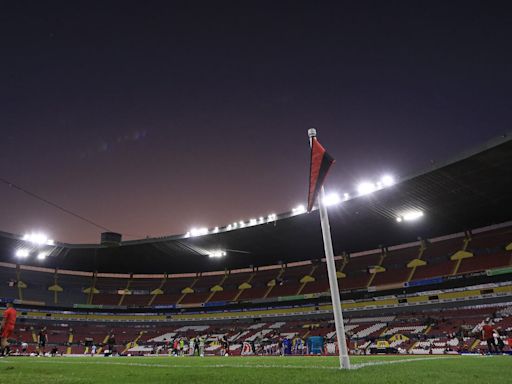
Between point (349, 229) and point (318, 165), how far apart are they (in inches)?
1261

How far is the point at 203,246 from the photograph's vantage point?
4159 cm

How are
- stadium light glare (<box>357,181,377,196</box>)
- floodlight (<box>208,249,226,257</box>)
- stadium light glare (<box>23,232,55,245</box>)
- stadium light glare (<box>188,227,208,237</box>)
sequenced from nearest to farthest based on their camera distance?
stadium light glare (<box>357,181,377,196</box>)
stadium light glare (<box>188,227,208,237</box>)
stadium light glare (<box>23,232,55,245</box>)
floodlight (<box>208,249,226,257</box>)

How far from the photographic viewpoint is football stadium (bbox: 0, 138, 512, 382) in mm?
27797

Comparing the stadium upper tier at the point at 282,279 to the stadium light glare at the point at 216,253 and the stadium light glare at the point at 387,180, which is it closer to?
the stadium light glare at the point at 216,253

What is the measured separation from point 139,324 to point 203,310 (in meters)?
10.3

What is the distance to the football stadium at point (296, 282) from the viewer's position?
A: 2780 centimetres

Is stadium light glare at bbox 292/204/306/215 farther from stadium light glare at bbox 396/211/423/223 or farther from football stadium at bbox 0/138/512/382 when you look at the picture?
stadium light glare at bbox 396/211/423/223

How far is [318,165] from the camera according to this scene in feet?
19.8

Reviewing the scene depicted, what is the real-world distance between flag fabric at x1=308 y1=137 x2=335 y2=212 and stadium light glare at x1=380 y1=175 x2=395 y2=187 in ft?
69.6

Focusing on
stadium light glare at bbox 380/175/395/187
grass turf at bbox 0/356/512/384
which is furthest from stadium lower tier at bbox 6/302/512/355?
grass turf at bbox 0/356/512/384

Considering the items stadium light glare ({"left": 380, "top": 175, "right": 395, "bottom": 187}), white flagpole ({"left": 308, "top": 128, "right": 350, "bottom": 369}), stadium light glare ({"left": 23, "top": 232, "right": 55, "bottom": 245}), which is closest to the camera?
white flagpole ({"left": 308, "top": 128, "right": 350, "bottom": 369})

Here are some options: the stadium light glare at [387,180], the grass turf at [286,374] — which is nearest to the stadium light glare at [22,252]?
the stadium light glare at [387,180]

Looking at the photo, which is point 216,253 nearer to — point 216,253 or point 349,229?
point 216,253

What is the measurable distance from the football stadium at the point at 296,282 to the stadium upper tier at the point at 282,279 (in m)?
0.18
